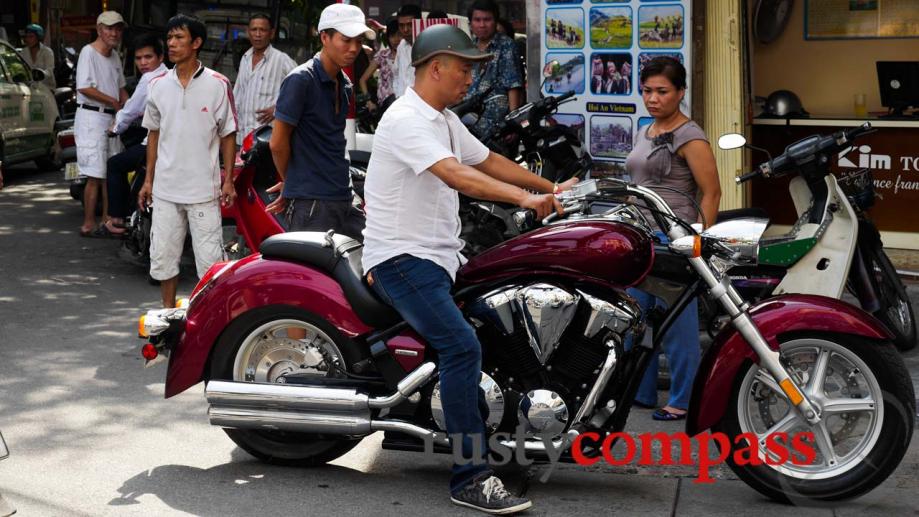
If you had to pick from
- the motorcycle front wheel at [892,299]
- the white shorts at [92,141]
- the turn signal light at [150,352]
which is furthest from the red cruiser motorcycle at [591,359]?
the white shorts at [92,141]

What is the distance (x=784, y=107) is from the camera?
10.0 m

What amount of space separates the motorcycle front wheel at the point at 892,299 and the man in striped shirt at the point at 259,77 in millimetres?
4887

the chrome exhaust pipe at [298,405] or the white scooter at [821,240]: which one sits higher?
the white scooter at [821,240]

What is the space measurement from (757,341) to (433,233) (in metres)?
1.25

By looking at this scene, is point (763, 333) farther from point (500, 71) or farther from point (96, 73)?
point (96, 73)

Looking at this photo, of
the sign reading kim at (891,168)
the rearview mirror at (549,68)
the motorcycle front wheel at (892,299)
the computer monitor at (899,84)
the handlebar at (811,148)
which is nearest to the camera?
the handlebar at (811,148)

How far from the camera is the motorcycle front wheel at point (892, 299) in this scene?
7102 mm

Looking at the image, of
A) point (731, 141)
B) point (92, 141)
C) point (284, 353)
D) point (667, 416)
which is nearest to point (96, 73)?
Result: point (92, 141)

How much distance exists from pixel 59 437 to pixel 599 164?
15.9 feet

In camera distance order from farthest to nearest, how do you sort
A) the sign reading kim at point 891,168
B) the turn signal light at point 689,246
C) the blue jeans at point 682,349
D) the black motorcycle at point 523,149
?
the sign reading kim at point 891,168
the black motorcycle at point 523,149
the blue jeans at point 682,349
the turn signal light at point 689,246

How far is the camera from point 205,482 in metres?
5.31

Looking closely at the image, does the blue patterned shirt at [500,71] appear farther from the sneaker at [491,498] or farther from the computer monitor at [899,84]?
the sneaker at [491,498]

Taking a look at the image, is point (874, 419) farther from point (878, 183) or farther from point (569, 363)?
point (878, 183)

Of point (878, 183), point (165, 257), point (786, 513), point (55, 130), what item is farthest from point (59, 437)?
point (55, 130)
